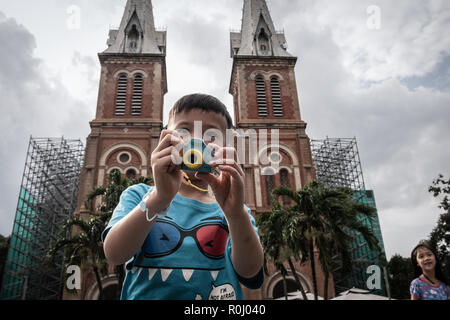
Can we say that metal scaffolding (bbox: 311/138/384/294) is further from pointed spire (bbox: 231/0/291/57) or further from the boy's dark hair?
the boy's dark hair

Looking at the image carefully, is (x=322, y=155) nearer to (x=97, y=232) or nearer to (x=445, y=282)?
(x=97, y=232)

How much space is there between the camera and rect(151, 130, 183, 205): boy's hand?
1.07 metres

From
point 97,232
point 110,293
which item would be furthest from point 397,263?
point 97,232

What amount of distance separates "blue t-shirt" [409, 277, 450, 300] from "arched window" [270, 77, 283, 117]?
69.1 feet

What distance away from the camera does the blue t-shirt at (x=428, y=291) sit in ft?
11.9

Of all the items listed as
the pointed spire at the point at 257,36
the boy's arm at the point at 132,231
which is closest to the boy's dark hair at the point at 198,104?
the boy's arm at the point at 132,231

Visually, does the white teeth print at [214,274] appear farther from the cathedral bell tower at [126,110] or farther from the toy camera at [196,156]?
the cathedral bell tower at [126,110]

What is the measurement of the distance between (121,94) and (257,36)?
13608 mm

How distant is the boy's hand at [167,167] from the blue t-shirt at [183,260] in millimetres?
263

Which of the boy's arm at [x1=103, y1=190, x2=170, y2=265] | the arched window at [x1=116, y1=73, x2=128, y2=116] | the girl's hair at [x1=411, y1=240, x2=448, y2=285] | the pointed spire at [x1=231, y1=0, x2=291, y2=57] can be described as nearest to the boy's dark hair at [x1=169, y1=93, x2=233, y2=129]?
the boy's arm at [x1=103, y1=190, x2=170, y2=265]
